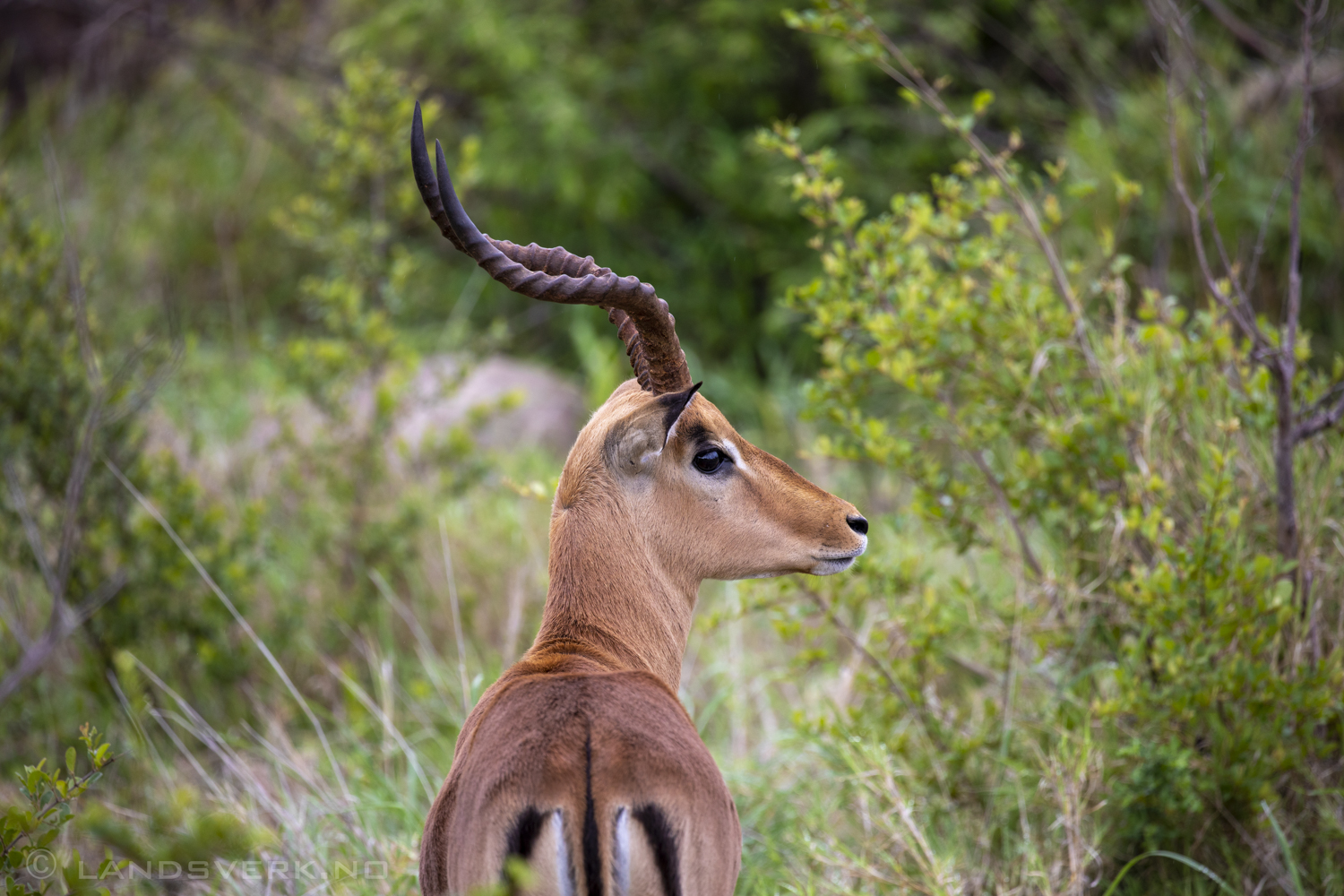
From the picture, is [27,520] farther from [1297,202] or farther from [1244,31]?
[1244,31]

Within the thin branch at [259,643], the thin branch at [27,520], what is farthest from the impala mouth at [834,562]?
→ the thin branch at [27,520]

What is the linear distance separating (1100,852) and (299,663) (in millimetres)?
3866

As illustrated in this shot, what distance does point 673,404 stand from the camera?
2.70 meters

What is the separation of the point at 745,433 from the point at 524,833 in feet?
22.3

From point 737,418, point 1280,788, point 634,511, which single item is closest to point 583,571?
point 634,511

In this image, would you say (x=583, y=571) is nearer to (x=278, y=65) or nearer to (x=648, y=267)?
(x=648, y=267)

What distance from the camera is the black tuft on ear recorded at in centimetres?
265

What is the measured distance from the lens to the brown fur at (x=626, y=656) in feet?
7.06

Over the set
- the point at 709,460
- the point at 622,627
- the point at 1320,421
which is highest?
the point at 709,460

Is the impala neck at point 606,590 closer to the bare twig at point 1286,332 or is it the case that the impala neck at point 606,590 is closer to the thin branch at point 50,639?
the thin branch at point 50,639

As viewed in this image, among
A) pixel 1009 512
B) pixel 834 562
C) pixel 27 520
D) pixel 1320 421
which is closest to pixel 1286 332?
pixel 1320 421

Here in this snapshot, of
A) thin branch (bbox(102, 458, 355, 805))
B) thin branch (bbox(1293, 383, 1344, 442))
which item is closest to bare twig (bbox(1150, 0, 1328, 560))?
thin branch (bbox(1293, 383, 1344, 442))

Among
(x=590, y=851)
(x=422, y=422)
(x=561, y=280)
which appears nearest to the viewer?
(x=590, y=851)

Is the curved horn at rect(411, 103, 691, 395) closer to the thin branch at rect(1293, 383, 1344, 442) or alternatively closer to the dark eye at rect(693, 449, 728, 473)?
the dark eye at rect(693, 449, 728, 473)
